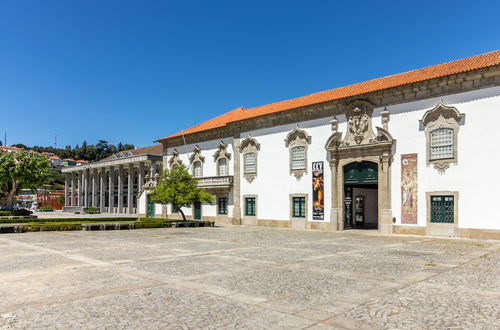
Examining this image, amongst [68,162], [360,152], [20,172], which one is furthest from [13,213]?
[68,162]

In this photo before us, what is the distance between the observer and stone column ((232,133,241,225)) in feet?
108

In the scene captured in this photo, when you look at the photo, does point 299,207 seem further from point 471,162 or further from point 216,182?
point 471,162

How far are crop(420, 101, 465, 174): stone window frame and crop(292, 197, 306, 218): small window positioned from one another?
9.22m

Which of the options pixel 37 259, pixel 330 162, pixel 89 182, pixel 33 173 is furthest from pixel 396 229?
pixel 89 182

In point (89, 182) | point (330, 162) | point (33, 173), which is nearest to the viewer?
→ point (330, 162)

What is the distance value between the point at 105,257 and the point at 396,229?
56.0 ft

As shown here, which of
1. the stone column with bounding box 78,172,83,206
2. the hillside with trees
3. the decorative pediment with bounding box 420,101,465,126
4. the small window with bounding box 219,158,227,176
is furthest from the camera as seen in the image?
the hillside with trees

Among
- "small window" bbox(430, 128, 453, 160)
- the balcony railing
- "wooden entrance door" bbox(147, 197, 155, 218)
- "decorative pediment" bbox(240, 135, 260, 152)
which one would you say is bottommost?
"wooden entrance door" bbox(147, 197, 155, 218)

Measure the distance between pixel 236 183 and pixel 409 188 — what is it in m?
14.9

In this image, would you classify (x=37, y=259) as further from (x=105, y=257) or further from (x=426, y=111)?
(x=426, y=111)

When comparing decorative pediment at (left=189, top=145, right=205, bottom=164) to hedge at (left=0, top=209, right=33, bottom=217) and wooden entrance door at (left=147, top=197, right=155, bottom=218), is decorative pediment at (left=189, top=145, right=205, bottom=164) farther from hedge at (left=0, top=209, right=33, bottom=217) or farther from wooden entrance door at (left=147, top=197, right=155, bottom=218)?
hedge at (left=0, top=209, right=33, bottom=217)

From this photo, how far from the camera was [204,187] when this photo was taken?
117ft

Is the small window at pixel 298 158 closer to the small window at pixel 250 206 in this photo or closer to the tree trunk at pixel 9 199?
the small window at pixel 250 206

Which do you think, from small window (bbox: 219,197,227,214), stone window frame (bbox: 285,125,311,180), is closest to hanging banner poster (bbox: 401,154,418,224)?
stone window frame (bbox: 285,125,311,180)
